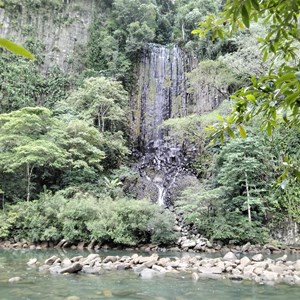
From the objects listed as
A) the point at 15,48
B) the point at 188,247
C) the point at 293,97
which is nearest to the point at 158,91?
the point at 188,247

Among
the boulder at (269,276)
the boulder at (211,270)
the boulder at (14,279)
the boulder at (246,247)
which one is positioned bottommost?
the boulder at (246,247)

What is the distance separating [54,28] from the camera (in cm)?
2541

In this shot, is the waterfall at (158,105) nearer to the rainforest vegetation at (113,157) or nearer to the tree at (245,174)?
the rainforest vegetation at (113,157)

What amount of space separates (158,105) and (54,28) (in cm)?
1013

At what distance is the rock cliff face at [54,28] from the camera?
24.2m

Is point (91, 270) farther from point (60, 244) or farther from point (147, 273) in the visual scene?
point (60, 244)

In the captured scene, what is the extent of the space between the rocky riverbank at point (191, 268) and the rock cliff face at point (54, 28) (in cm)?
1904

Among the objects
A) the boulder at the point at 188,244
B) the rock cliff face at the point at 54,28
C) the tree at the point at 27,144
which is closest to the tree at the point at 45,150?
the tree at the point at 27,144

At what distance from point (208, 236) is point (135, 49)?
1563cm

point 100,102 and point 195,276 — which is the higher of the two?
point 100,102

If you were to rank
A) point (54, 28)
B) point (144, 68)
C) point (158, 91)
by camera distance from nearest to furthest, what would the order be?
point (158, 91), point (144, 68), point (54, 28)

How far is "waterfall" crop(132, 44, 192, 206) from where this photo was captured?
2016 cm

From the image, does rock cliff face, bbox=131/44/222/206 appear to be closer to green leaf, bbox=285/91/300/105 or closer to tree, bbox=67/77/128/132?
tree, bbox=67/77/128/132

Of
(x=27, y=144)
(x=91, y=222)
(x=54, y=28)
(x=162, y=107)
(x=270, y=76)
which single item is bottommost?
(x=91, y=222)
